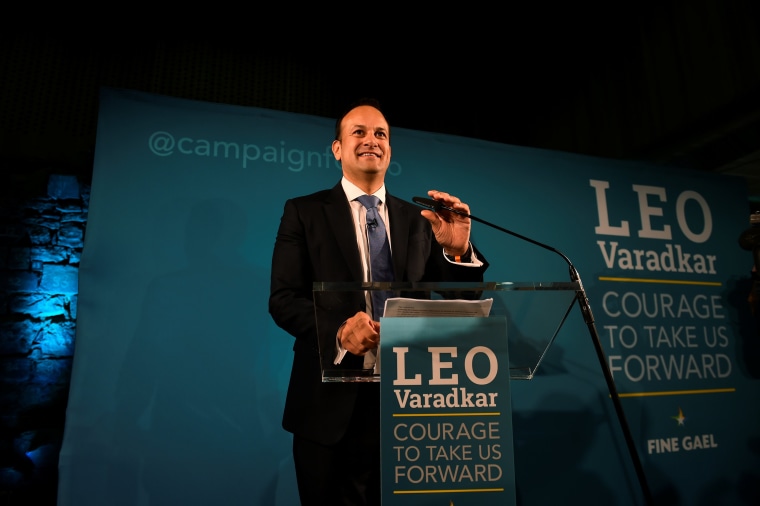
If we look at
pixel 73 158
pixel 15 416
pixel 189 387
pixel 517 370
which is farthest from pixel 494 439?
pixel 73 158

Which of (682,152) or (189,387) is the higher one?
(682,152)

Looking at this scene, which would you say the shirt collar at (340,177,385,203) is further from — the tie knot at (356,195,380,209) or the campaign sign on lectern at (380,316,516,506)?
the campaign sign on lectern at (380,316,516,506)

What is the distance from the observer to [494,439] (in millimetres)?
1093

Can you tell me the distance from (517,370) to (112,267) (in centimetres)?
174

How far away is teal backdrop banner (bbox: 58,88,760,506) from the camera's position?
7.18 ft

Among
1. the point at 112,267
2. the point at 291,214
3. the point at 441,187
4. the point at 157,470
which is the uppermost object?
the point at 441,187

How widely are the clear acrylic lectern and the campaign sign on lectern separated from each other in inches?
4.1

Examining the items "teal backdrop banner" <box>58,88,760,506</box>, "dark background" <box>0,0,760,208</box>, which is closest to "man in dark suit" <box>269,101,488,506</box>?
"teal backdrop banner" <box>58,88,760,506</box>

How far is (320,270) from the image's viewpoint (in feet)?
6.48

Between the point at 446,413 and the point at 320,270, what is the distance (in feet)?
3.26

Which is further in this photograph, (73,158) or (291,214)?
(73,158)

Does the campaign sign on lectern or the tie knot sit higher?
the tie knot

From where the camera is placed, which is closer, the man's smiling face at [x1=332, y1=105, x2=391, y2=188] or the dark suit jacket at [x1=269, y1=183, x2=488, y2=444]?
the dark suit jacket at [x1=269, y1=183, x2=488, y2=444]

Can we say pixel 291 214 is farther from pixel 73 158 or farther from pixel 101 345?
pixel 73 158
